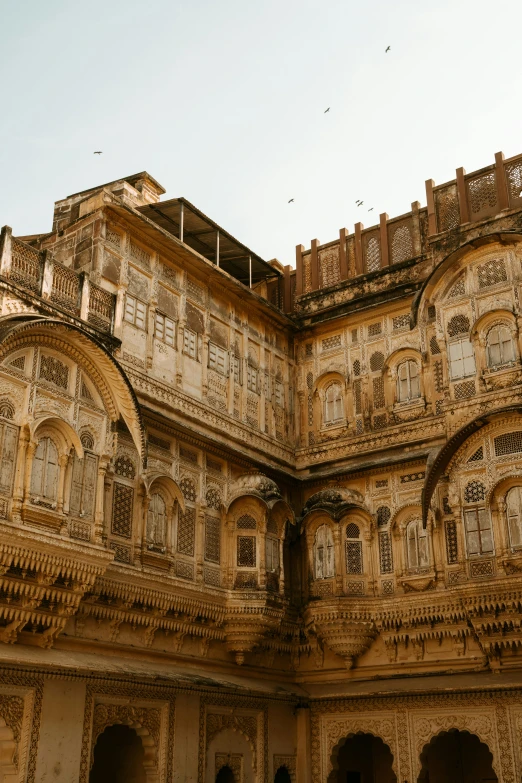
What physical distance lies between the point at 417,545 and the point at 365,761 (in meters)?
4.57

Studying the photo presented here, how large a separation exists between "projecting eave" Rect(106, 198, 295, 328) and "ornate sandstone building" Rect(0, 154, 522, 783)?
5 centimetres

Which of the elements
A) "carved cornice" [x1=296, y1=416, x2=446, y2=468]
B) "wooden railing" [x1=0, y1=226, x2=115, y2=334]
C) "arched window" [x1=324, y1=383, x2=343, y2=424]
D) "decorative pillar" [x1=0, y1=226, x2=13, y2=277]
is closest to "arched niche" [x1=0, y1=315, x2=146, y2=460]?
"wooden railing" [x1=0, y1=226, x2=115, y2=334]

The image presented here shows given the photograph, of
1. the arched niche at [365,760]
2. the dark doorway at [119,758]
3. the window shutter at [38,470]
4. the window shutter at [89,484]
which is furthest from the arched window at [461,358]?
the dark doorway at [119,758]

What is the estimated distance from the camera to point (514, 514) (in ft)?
42.6

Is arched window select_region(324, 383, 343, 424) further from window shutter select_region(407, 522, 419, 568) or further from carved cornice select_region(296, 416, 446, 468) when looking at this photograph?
window shutter select_region(407, 522, 419, 568)

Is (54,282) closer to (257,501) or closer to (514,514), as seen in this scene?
(257,501)

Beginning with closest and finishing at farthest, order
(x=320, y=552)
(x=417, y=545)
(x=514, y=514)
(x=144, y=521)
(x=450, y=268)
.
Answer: (x=144, y=521) → (x=514, y=514) → (x=417, y=545) → (x=320, y=552) → (x=450, y=268)

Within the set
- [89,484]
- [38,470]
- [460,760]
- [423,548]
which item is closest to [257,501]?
[423,548]

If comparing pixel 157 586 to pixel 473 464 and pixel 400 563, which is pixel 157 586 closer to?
pixel 400 563

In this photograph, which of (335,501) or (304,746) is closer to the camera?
(304,746)

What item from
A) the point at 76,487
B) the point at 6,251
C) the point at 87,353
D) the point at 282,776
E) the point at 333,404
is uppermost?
the point at 333,404

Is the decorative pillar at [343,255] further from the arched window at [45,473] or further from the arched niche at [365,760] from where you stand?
the arched niche at [365,760]

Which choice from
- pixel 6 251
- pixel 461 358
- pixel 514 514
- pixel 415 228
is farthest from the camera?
pixel 415 228

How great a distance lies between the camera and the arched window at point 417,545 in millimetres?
13828
